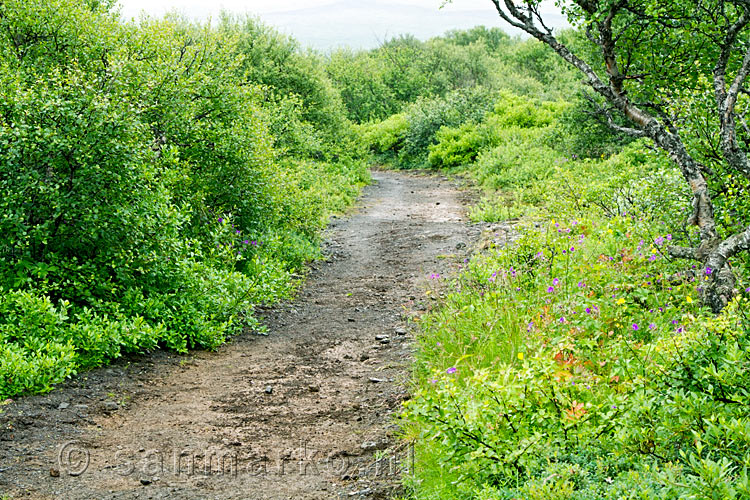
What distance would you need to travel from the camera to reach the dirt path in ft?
13.3

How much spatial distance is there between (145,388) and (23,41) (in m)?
5.26

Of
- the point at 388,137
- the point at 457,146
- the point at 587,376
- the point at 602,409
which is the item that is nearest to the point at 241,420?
the point at 587,376

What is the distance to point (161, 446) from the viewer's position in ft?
15.2

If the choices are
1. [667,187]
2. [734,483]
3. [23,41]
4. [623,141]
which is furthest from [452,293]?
[623,141]

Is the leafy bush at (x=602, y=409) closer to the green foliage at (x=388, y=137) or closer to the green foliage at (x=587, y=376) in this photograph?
the green foliage at (x=587, y=376)

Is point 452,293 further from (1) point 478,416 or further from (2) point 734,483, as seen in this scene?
(2) point 734,483

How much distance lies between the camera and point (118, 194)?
21.7 ft

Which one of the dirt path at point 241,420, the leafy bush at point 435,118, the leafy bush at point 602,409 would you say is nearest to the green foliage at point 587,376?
the leafy bush at point 602,409

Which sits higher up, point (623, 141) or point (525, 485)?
point (623, 141)

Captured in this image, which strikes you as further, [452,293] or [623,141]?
[623,141]

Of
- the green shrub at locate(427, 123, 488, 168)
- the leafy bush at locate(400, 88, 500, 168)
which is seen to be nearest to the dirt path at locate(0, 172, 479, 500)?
the green shrub at locate(427, 123, 488, 168)

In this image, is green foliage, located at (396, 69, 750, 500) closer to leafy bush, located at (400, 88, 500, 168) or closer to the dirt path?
the dirt path

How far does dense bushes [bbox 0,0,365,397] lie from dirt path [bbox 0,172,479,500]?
1.43ft

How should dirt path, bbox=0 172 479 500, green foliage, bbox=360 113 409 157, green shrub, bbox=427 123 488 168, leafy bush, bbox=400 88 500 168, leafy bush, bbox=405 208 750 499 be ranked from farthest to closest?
1. green foliage, bbox=360 113 409 157
2. leafy bush, bbox=400 88 500 168
3. green shrub, bbox=427 123 488 168
4. dirt path, bbox=0 172 479 500
5. leafy bush, bbox=405 208 750 499
